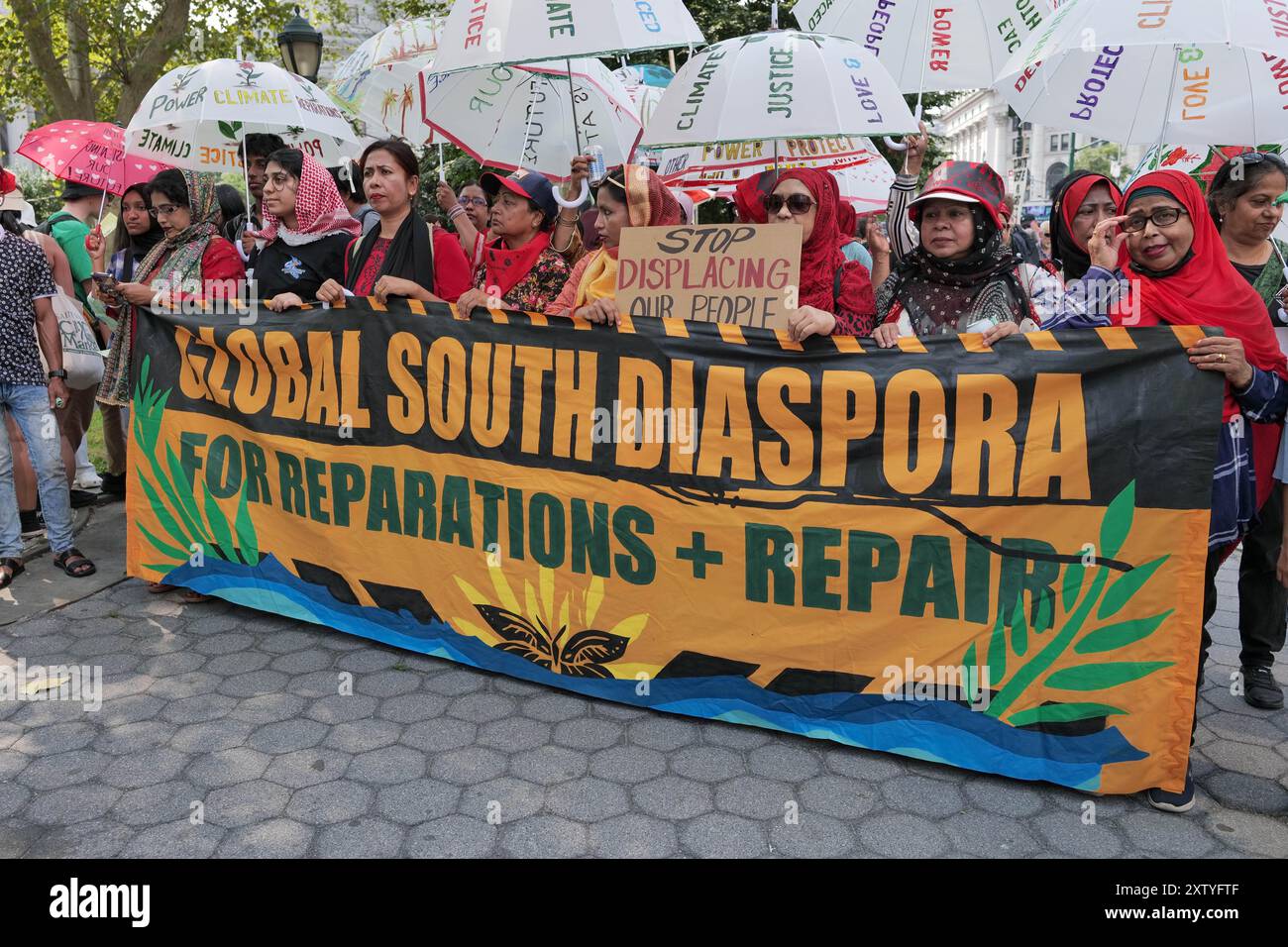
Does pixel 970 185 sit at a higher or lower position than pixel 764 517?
higher

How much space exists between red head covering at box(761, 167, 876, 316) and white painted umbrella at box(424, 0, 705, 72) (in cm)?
104

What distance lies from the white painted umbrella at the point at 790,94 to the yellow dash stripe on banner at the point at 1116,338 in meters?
1.46

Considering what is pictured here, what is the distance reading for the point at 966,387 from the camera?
3.29 meters

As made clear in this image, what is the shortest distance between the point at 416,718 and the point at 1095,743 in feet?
7.71

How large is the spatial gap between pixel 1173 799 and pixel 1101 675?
1.40 ft

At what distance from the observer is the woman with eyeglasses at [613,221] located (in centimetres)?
403

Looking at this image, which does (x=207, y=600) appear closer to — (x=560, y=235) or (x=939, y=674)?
(x=560, y=235)

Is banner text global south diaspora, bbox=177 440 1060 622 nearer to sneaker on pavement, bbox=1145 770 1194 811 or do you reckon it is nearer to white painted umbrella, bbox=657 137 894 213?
sneaker on pavement, bbox=1145 770 1194 811

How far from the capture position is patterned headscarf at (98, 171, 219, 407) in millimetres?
5332

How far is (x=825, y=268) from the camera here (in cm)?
387

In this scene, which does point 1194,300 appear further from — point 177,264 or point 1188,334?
point 177,264

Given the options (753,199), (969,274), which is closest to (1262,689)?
(969,274)

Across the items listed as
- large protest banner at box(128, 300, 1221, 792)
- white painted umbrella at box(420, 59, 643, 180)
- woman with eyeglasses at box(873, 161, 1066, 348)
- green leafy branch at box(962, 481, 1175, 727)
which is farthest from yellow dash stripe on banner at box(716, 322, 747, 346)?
white painted umbrella at box(420, 59, 643, 180)
